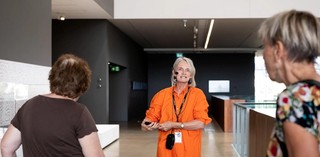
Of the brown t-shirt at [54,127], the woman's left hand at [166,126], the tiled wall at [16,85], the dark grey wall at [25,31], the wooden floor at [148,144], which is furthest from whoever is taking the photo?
the wooden floor at [148,144]

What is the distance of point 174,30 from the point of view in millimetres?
12352

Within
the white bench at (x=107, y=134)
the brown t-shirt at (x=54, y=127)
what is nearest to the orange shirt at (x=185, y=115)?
the brown t-shirt at (x=54, y=127)

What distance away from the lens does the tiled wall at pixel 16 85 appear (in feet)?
14.6

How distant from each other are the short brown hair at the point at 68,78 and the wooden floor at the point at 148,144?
211 inches

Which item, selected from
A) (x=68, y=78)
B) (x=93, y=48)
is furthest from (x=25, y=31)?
(x=93, y=48)

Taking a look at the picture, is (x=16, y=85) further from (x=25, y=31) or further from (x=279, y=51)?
(x=279, y=51)

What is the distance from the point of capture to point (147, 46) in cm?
1745

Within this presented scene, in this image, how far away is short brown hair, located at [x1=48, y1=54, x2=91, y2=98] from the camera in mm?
1801

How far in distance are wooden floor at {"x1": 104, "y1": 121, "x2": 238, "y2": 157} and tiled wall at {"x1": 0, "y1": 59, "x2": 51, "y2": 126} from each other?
223 cm

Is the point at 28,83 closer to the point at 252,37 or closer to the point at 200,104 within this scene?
the point at 200,104

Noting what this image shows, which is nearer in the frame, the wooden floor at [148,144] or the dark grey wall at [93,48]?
the wooden floor at [148,144]

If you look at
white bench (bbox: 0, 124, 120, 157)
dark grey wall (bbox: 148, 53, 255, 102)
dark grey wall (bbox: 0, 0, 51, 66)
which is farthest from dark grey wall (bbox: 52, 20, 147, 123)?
dark grey wall (bbox: 148, 53, 255, 102)

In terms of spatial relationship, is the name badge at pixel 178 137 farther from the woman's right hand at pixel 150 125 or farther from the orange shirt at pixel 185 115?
the woman's right hand at pixel 150 125

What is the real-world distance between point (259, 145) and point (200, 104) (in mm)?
1905
